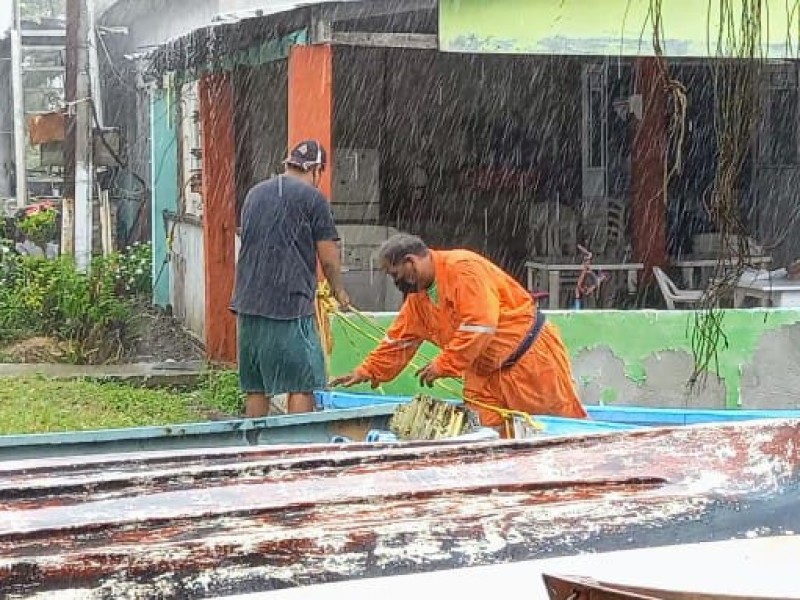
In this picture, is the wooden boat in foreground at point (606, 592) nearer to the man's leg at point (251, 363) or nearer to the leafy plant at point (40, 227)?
the man's leg at point (251, 363)

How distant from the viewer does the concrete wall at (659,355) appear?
8523 mm

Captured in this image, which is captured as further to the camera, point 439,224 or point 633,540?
point 439,224

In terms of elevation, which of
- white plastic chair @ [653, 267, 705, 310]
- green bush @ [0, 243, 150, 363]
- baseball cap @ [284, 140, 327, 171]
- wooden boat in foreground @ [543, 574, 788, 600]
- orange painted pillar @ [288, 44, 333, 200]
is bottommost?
green bush @ [0, 243, 150, 363]

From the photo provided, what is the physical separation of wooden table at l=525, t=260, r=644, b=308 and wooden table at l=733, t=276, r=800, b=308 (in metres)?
1.55

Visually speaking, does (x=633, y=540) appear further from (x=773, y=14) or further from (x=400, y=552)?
(x=773, y=14)

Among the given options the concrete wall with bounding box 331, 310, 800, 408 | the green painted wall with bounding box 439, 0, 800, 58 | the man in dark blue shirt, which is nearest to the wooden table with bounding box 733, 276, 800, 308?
the concrete wall with bounding box 331, 310, 800, 408

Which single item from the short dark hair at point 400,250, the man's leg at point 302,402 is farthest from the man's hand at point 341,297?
the short dark hair at point 400,250

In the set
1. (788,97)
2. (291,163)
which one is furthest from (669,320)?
(788,97)

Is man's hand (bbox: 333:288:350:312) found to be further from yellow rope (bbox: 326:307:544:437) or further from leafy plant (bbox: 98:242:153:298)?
leafy plant (bbox: 98:242:153:298)

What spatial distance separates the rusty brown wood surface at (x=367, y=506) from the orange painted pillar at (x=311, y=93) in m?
4.70

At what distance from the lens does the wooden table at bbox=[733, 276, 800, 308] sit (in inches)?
391

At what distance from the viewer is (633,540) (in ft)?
11.2

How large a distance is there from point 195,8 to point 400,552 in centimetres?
1375

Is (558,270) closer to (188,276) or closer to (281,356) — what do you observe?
(188,276)
